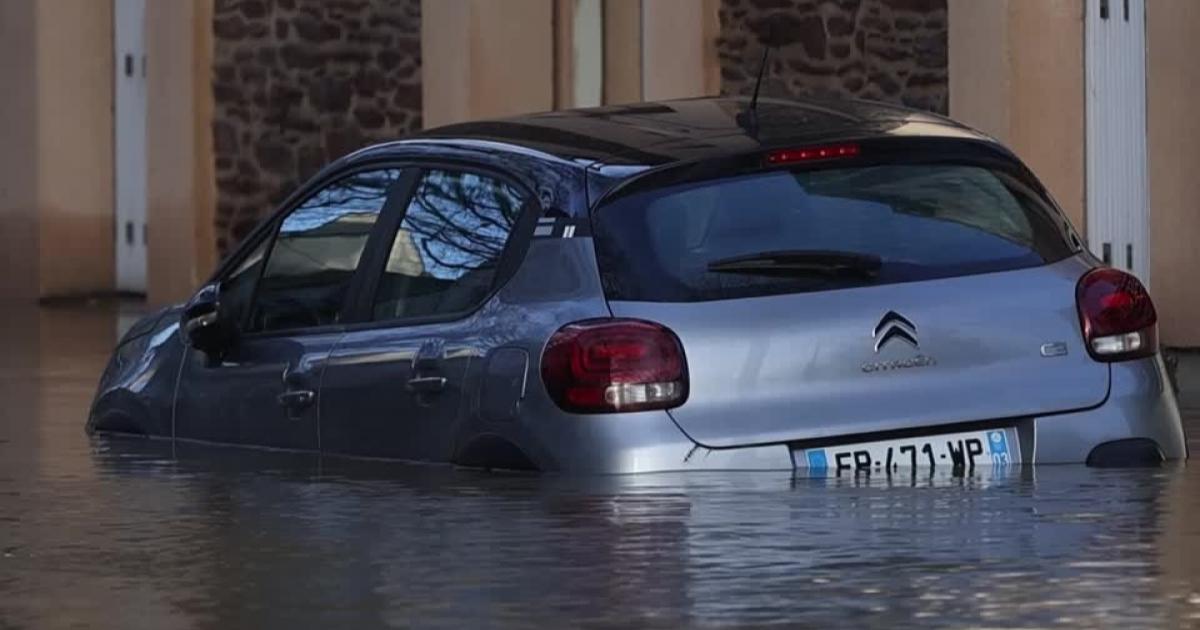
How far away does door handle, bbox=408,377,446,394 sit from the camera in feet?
32.1

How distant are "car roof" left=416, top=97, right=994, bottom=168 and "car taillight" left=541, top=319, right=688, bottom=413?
55 centimetres

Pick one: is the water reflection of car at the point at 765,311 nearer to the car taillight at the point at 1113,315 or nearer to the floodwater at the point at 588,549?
the car taillight at the point at 1113,315

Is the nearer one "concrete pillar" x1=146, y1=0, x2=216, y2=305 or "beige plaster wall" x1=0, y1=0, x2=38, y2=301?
"concrete pillar" x1=146, y1=0, x2=216, y2=305

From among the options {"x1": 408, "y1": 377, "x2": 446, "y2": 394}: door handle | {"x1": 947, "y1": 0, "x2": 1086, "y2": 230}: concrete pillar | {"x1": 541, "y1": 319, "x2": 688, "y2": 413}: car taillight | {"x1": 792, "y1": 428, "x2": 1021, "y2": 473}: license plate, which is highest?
{"x1": 947, "y1": 0, "x2": 1086, "y2": 230}: concrete pillar

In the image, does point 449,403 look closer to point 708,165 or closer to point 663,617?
point 708,165

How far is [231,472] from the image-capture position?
10.9 meters

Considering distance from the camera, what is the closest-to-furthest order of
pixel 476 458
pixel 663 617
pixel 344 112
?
pixel 663 617
pixel 476 458
pixel 344 112

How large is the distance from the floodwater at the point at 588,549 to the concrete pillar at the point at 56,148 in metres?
18.5

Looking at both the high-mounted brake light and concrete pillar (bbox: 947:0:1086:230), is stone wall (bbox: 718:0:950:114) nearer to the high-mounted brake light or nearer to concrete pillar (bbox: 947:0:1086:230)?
concrete pillar (bbox: 947:0:1086:230)

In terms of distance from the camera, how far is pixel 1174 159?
18.7 m

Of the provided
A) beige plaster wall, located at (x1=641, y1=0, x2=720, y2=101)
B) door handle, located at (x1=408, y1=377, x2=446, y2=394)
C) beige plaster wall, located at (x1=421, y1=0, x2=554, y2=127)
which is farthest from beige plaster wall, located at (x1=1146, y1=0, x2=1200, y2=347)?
door handle, located at (x1=408, y1=377, x2=446, y2=394)

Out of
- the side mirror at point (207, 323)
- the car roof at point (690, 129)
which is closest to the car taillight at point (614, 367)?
the car roof at point (690, 129)

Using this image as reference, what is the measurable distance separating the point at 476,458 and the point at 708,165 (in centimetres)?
111

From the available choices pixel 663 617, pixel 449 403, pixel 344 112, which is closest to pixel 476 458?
pixel 449 403
